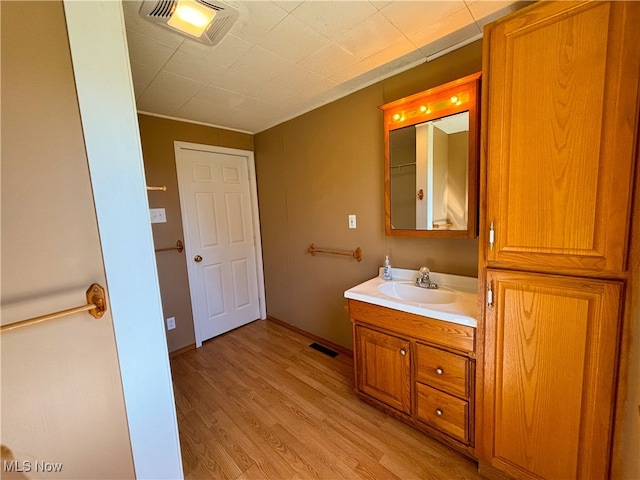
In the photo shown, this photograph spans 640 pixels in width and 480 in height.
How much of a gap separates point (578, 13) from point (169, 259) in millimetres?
3072

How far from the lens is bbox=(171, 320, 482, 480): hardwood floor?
1405mm

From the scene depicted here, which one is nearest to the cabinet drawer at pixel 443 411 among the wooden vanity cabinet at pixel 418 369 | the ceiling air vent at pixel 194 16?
the wooden vanity cabinet at pixel 418 369

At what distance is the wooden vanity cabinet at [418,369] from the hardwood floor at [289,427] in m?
0.13

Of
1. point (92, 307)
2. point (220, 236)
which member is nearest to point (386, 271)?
point (92, 307)

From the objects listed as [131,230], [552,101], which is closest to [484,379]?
[552,101]

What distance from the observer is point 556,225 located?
103cm

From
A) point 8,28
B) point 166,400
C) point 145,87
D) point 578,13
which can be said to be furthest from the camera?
point 145,87

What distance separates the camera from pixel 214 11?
47.5 inches

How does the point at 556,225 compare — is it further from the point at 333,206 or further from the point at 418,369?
the point at 333,206

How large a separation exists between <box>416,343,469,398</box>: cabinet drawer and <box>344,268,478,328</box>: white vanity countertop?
0.22m

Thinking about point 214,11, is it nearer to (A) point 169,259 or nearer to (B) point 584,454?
(A) point 169,259

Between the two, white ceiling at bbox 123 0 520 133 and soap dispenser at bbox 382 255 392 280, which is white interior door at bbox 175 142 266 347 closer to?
white ceiling at bbox 123 0 520 133

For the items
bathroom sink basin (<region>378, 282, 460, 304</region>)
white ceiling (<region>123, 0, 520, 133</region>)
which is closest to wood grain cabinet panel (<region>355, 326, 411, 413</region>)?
bathroom sink basin (<region>378, 282, 460, 304</region>)

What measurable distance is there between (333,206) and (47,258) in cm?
189
